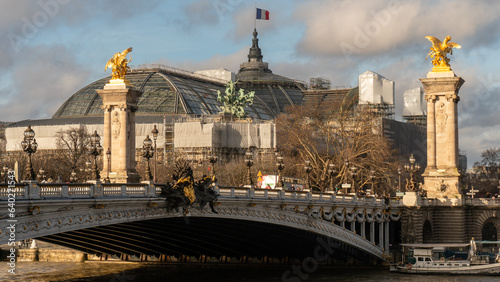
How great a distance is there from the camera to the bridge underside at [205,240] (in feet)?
146

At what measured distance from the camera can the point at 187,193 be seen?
125 ft

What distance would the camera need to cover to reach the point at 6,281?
5047 centimetres

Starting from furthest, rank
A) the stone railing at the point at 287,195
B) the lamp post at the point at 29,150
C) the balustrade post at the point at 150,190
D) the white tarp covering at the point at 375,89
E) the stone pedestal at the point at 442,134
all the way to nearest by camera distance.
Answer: the white tarp covering at the point at 375,89 → the stone pedestal at the point at 442,134 → the stone railing at the point at 287,195 → the balustrade post at the point at 150,190 → the lamp post at the point at 29,150

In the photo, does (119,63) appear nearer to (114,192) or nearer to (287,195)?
(287,195)

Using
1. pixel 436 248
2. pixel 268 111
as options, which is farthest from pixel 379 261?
pixel 268 111

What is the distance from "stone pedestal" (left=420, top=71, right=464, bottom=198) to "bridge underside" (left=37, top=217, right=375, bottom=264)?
10.1 metres

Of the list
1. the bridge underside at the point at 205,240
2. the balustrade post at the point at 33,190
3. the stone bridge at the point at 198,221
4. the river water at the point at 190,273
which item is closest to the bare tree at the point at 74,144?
the river water at the point at 190,273

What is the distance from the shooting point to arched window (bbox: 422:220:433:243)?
64.6 meters

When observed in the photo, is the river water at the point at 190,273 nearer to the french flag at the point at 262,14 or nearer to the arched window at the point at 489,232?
the arched window at the point at 489,232

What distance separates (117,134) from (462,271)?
2199 centimetres

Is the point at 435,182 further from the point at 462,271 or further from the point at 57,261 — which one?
the point at 57,261

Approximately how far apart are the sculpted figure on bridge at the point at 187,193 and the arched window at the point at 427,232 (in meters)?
28.0

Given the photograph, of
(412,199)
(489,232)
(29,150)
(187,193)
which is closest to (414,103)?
(489,232)

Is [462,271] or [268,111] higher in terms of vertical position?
[268,111]
